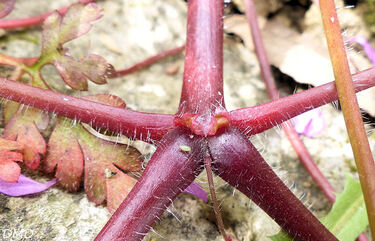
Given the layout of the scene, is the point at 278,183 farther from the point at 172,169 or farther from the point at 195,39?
the point at 195,39

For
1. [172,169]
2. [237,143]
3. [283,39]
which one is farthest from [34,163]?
[283,39]

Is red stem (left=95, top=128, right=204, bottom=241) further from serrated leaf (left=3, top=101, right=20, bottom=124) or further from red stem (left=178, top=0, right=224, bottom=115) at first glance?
serrated leaf (left=3, top=101, right=20, bottom=124)

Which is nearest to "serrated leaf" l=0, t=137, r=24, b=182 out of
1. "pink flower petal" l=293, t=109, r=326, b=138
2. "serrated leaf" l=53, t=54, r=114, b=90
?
"serrated leaf" l=53, t=54, r=114, b=90

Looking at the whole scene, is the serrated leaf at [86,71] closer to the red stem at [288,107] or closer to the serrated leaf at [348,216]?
the red stem at [288,107]

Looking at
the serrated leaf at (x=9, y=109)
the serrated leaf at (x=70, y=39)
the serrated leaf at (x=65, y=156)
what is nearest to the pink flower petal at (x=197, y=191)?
the serrated leaf at (x=65, y=156)

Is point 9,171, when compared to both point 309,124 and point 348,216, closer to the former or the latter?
point 348,216

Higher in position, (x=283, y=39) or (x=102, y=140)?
(x=283, y=39)

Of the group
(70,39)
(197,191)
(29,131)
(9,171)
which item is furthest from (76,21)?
(197,191)

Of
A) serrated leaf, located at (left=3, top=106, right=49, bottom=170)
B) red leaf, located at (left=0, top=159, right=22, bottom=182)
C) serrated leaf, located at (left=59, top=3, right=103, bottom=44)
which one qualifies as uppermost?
serrated leaf, located at (left=59, top=3, right=103, bottom=44)
